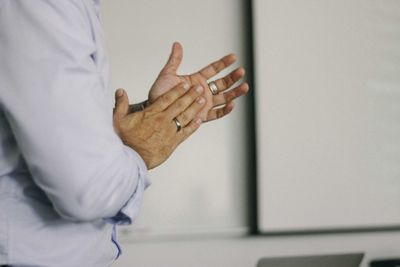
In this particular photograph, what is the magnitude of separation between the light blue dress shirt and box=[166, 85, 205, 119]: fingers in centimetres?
15

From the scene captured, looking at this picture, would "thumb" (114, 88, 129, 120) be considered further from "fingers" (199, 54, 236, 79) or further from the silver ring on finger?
"fingers" (199, 54, 236, 79)

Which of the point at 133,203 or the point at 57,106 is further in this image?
the point at 133,203

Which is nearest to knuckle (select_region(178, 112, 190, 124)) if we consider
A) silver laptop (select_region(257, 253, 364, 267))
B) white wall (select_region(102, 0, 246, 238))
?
silver laptop (select_region(257, 253, 364, 267))

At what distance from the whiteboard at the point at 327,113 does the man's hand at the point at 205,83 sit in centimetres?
88

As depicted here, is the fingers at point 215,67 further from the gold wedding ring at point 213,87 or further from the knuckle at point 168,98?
the knuckle at point 168,98

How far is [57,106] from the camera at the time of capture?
1.97 feet

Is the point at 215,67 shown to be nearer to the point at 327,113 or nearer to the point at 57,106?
the point at 57,106

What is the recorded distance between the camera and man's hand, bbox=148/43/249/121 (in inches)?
38.8

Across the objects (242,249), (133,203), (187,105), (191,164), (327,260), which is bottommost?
(242,249)

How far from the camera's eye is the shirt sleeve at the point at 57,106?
60 centimetres

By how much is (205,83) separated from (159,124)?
0.86 feet

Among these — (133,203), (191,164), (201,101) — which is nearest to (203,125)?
(191,164)

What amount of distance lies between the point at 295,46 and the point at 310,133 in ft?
1.22

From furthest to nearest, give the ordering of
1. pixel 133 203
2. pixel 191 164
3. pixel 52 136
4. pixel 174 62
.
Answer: pixel 191 164 → pixel 174 62 → pixel 133 203 → pixel 52 136
